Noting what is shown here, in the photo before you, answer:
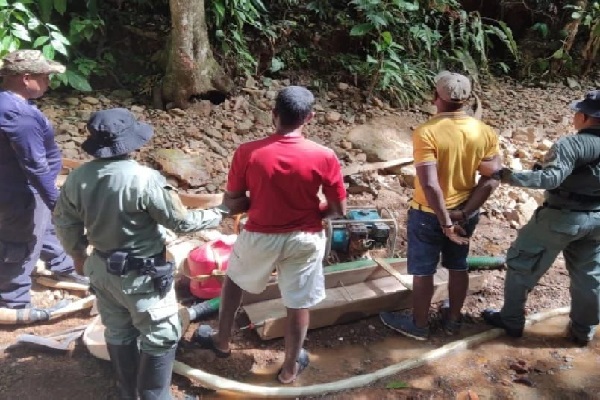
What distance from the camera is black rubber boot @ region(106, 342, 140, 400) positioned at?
3.20 metres

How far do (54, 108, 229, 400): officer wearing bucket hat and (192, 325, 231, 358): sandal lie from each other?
62 cm

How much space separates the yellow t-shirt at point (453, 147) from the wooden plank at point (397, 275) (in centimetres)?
90

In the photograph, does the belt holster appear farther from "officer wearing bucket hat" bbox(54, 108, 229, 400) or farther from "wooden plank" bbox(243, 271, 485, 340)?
"wooden plank" bbox(243, 271, 485, 340)

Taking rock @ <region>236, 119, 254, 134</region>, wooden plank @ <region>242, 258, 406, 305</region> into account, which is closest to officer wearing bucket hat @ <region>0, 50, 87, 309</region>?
wooden plank @ <region>242, 258, 406, 305</region>

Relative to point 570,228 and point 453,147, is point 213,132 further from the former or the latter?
point 570,228

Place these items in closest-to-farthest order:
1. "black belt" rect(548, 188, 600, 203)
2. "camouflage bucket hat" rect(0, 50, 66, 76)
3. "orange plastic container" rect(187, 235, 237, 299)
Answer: "camouflage bucket hat" rect(0, 50, 66, 76), "black belt" rect(548, 188, 600, 203), "orange plastic container" rect(187, 235, 237, 299)

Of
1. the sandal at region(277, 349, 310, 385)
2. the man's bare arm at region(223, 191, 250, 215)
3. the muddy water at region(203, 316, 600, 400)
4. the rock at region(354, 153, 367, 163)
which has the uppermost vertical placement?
the man's bare arm at region(223, 191, 250, 215)

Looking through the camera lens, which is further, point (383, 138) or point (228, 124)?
point (383, 138)

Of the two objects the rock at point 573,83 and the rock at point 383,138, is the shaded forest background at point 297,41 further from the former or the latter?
the rock at point 383,138

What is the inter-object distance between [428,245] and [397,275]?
0.61 m

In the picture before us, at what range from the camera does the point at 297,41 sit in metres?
8.79

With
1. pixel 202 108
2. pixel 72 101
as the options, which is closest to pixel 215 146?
pixel 202 108

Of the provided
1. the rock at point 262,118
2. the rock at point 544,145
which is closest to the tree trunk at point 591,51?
the rock at point 544,145

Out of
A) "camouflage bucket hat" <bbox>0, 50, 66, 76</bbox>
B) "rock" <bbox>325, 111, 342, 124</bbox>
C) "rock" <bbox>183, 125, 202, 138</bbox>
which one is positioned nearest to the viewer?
"camouflage bucket hat" <bbox>0, 50, 66, 76</bbox>
